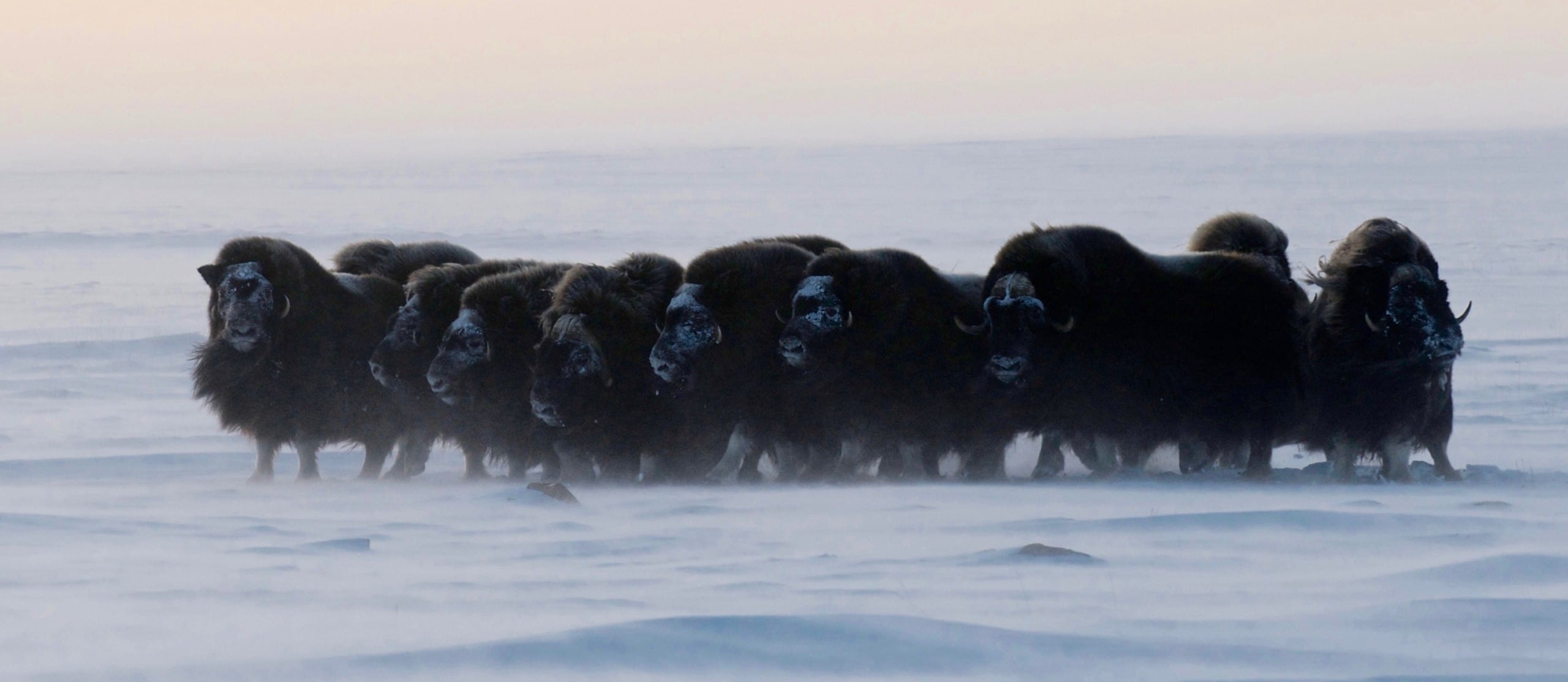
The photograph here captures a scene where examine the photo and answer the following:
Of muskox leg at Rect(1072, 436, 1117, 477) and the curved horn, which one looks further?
muskox leg at Rect(1072, 436, 1117, 477)

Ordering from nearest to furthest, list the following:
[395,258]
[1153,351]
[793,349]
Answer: [793,349], [1153,351], [395,258]

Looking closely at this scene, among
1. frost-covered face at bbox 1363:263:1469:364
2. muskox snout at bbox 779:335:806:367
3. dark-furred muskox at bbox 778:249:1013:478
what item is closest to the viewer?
frost-covered face at bbox 1363:263:1469:364

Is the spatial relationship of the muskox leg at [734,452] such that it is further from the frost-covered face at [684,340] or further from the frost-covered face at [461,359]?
the frost-covered face at [461,359]

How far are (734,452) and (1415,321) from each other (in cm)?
298

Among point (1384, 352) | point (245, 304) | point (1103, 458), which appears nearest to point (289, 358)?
point (245, 304)

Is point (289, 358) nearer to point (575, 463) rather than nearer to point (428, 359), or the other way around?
point (428, 359)

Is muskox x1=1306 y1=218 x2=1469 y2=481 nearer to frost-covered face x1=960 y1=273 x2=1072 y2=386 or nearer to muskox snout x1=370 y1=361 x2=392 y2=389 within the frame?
frost-covered face x1=960 y1=273 x2=1072 y2=386

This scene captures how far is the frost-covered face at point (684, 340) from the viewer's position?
23.4 ft

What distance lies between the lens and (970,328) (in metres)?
7.25

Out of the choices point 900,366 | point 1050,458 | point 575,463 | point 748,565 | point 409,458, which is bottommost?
point 409,458

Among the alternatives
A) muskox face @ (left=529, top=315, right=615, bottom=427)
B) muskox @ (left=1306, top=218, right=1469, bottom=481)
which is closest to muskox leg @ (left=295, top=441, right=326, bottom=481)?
muskox face @ (left=529, top=315, right=615, bottom=427)

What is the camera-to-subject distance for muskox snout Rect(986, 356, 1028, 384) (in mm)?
6984

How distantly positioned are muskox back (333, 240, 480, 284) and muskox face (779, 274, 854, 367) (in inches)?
89.3

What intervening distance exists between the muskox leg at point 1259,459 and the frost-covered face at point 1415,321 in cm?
64
